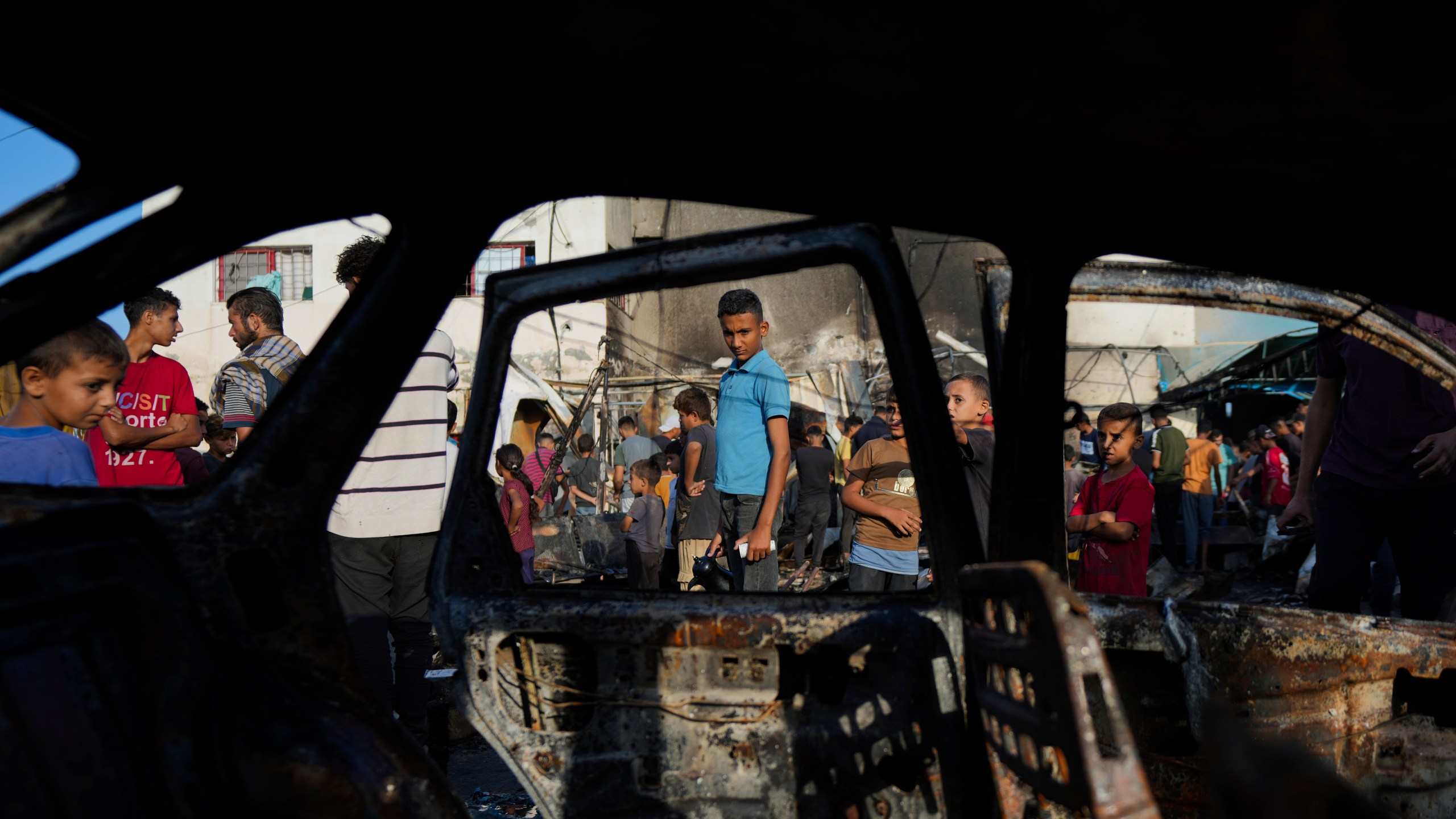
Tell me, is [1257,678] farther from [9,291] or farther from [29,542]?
[9,291]

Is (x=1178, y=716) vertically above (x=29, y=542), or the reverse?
(x=29, y=542)

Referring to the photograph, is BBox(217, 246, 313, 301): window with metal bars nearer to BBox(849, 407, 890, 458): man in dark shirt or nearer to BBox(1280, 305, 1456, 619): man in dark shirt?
BBox(849, 407, 890, 458): man in dark shirt

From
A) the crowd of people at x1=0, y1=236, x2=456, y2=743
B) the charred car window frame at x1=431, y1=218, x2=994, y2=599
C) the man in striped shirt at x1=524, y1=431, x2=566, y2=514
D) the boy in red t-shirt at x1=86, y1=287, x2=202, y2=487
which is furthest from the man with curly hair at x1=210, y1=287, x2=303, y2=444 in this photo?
the man in striped shirt at x1=524, y1=431, x2=566, y2=514

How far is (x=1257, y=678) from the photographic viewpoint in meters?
2.30

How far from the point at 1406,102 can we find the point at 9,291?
87.5 inches

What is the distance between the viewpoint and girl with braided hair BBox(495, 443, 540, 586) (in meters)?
6.71

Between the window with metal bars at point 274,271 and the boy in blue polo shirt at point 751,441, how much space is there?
18.7 metres

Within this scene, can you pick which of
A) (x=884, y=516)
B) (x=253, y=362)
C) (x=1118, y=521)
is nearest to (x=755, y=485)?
(x=884, y=516)

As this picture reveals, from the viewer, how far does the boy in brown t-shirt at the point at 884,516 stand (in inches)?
181

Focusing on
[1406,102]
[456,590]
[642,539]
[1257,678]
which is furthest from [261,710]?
[642,539]

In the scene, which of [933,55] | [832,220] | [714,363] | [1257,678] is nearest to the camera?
[933,55]

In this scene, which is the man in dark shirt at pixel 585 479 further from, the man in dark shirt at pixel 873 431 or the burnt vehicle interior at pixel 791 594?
the burnt vehicle interior at pixel 791 594

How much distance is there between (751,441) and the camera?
472cm

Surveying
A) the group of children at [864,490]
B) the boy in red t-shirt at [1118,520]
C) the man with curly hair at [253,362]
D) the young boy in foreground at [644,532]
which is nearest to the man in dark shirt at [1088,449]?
the young boy in foreground at [644,532]
